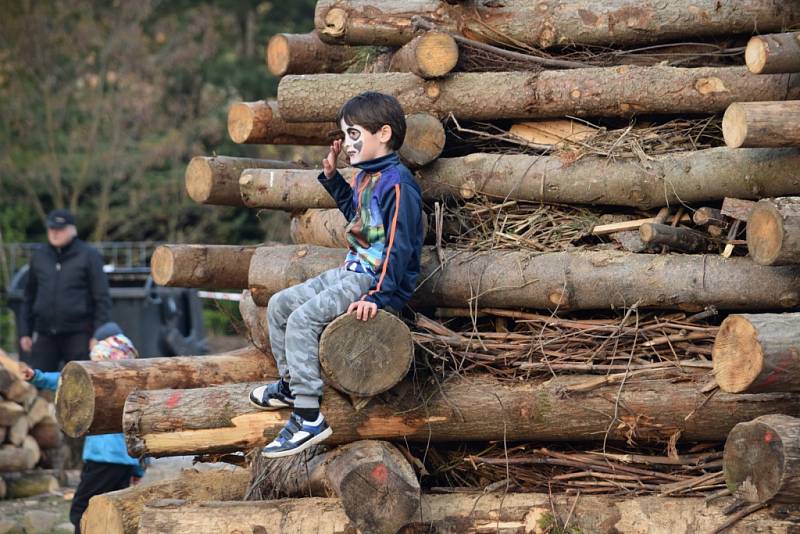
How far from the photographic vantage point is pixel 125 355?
764 centimetres

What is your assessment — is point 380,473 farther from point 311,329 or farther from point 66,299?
point 66,299

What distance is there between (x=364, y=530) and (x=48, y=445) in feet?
18.2

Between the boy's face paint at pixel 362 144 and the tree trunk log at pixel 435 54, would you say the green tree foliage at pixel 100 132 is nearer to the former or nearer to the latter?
the tree trunk log at pixel 435 54

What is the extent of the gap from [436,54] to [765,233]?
214cm

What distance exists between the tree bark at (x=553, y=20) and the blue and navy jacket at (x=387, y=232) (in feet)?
4.66

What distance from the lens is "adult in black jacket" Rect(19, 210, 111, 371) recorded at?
10.1 m

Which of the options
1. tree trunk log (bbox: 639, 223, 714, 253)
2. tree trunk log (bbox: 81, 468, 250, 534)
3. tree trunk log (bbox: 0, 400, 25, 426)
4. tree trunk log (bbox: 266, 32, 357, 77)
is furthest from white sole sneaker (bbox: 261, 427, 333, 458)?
tree trunk log (bbox: 0, 400, 25, 426)

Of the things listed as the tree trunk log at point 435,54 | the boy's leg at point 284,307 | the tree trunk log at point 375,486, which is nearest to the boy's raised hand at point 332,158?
the boy's leg at point 284,307

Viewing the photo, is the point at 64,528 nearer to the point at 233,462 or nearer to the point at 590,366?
the point at 233,462

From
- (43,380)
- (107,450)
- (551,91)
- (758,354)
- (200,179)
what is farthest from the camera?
(200,179)

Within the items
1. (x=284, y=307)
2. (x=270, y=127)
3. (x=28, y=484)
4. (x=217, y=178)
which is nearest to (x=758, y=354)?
(x=284, y=307)

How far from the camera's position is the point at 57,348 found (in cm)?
1031

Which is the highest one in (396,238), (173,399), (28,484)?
(396,238)

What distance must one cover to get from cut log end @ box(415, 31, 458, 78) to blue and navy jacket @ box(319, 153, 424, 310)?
3.34 feet
